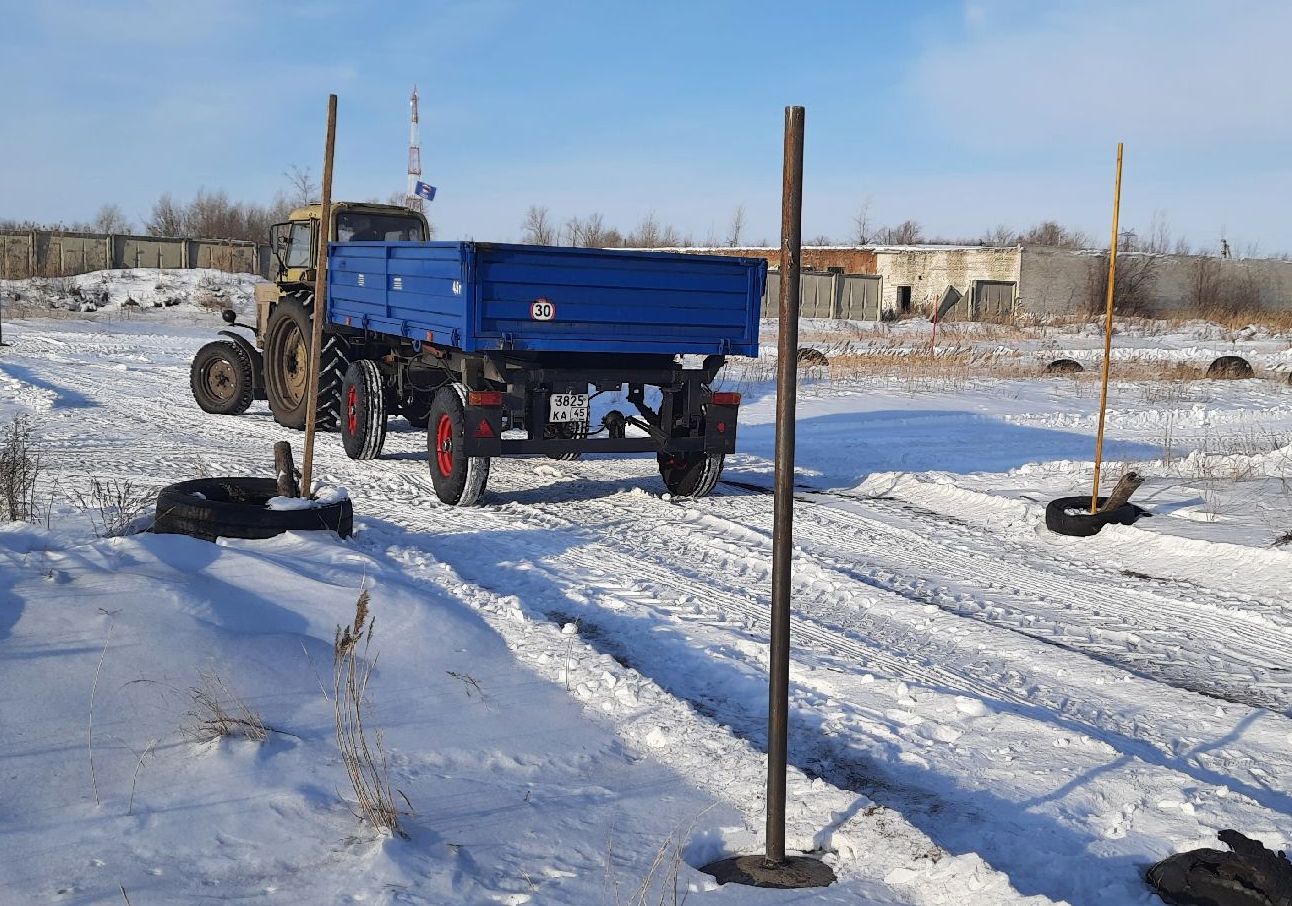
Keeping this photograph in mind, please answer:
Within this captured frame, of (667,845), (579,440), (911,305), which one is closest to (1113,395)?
(579,440)

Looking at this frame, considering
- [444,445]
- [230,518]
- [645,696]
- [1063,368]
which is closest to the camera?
[645,696]

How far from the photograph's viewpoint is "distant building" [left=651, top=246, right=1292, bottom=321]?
169 feet

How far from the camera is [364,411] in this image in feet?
37.7

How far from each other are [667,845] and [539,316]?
19.4 feet

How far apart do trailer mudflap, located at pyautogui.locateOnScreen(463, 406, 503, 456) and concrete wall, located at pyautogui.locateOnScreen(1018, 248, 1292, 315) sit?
45815 mm

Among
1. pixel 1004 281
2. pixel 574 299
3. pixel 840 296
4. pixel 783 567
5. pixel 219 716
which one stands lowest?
pixel 219 716

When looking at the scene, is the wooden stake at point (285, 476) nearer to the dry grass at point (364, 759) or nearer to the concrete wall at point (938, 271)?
the dry grass at point (364, 759)

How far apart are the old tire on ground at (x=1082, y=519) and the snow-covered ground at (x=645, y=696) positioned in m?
0.12

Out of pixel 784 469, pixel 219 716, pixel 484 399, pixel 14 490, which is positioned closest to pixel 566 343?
pixel 484 399

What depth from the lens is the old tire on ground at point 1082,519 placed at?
8734mm

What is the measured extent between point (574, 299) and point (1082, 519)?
4.18m

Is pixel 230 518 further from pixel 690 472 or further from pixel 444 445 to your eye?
pixel 690 472

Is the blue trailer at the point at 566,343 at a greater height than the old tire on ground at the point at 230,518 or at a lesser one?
greater

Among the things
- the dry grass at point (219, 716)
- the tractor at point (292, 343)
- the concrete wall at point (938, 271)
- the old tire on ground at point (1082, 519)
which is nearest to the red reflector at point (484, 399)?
the tractor at point (292, 343)
